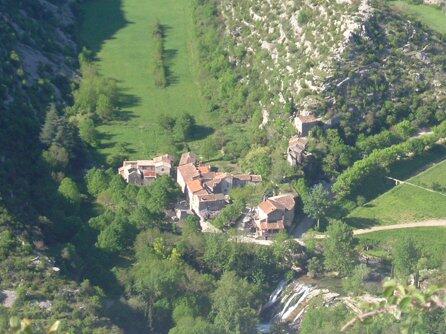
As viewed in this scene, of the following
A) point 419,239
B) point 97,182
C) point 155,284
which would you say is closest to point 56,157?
point 97,182

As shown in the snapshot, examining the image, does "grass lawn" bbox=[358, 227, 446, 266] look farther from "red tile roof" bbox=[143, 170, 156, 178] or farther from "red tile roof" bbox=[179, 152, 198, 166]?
"red tile roof" bbox=[143, 170, 156, 178]

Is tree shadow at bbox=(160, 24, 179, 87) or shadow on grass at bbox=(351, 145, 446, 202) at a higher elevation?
shadow on grass at bbox=(351, 145, 446, 202)

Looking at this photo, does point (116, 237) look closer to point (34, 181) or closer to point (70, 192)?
point (70, 192)

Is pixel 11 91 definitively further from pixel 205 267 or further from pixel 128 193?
pixel 205 267

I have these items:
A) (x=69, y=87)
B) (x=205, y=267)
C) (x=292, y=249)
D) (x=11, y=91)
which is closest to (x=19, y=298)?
(x=205, y=267)

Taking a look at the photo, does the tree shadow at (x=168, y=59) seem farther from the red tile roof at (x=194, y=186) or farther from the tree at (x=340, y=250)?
the tree at (x=340, y=250)

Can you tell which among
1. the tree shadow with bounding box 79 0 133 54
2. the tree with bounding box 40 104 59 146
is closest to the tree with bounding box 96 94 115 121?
the tree with bounding box 40 104 59 146

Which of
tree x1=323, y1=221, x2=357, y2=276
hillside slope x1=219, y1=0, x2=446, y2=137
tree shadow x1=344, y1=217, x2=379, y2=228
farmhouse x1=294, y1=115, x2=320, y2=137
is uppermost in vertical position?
hillside slope x1=219, y1=0, x2=446, y2=137
